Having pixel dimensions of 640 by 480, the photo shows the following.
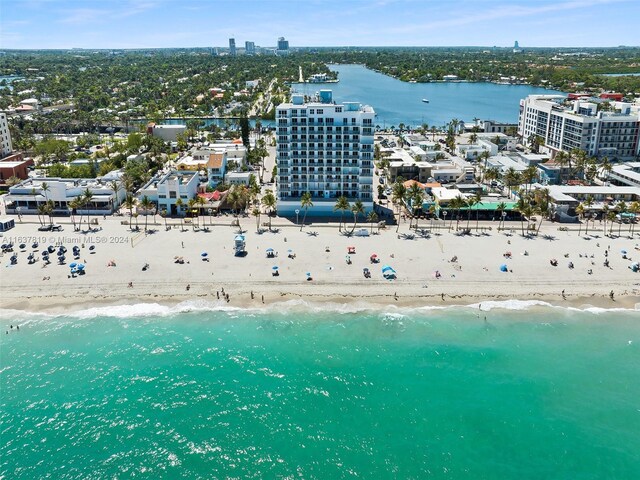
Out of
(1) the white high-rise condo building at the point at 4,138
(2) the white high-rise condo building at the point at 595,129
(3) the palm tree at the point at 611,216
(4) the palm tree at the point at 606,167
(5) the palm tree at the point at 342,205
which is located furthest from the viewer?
(1) the white high-rise condo building at the point at 4,138

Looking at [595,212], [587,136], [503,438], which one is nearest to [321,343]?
[503,438]

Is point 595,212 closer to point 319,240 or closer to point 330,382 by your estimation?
point 319,240

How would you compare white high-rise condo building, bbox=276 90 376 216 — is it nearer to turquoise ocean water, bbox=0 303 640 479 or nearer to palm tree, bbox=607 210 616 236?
turquoise ocean water, bbox=0 303 640 479

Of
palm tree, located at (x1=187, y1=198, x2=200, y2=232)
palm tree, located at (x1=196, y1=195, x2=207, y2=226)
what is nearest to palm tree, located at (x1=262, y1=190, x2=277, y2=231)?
palm tree, located at (x1=196, y1=195, x2=207, y2=226)

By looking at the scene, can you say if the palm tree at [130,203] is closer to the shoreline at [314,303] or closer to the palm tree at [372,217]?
the shoreline at [314,303]

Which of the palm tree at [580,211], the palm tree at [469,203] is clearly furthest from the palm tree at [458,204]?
the palm tree at [580,211]

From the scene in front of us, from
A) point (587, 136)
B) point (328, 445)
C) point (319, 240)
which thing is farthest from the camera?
point (587, 136)
